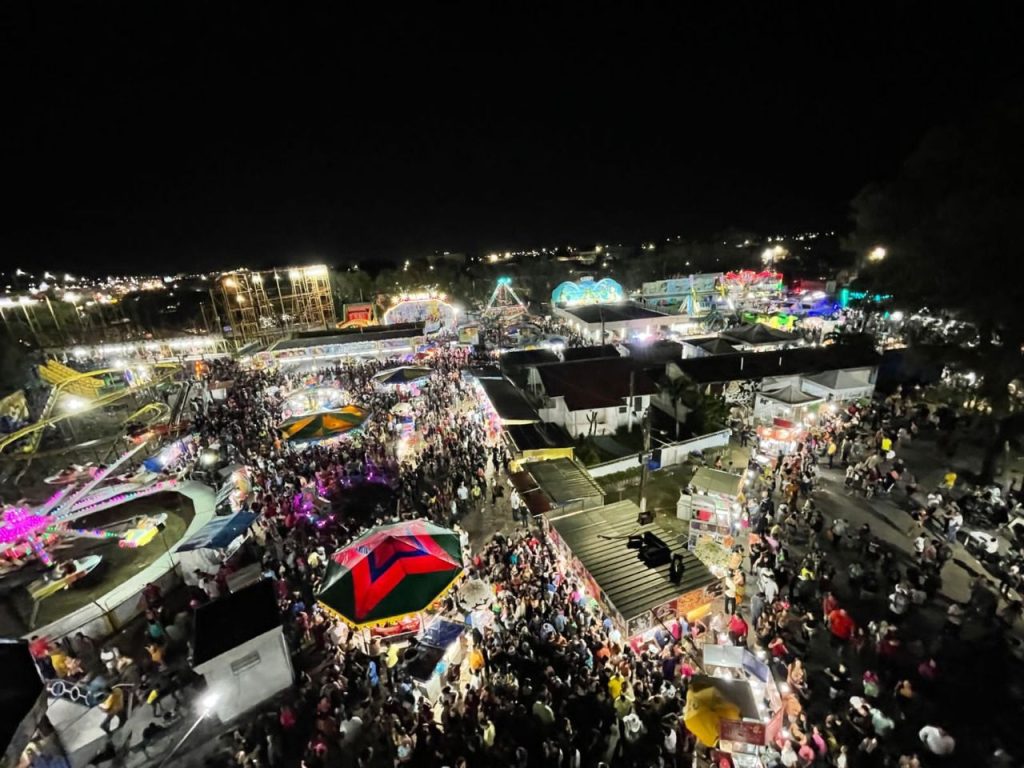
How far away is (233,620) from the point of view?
25.8ft

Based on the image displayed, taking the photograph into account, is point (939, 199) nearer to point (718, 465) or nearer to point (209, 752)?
point (718, 465)

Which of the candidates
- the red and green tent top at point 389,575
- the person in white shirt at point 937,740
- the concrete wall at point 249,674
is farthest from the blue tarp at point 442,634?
the person in white shirt at point 937,740

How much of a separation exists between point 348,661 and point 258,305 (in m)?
47.4

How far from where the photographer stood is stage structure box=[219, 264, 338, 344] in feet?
148

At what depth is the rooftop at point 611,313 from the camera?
3488 cm

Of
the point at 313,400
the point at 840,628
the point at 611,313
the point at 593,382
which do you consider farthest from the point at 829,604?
the point at 611,313

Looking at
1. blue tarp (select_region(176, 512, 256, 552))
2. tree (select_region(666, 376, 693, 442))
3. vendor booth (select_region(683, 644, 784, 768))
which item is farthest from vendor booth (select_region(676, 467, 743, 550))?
blue tarp (select_region(176, 512, 256, 552))

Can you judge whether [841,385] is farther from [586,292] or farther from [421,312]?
[421,312]

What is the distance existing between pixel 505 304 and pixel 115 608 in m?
36.8

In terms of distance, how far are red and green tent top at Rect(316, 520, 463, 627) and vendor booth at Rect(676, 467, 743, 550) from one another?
6.15 meters

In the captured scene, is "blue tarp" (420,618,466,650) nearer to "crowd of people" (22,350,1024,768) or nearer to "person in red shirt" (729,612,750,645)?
"crowd of people" (22,350,1024,768)

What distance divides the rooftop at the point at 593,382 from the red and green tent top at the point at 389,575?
1027 cm

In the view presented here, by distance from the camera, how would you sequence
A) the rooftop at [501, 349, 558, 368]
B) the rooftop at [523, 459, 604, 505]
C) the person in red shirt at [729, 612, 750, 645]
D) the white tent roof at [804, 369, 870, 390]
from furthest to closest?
the rooftop at [501, 349, 558, 368]
the white tent roof at [804, 369, 870, 390]
the rooftop at [523, 459, 604, 505]
the person in red shirt at [729, 612, 750, 645]

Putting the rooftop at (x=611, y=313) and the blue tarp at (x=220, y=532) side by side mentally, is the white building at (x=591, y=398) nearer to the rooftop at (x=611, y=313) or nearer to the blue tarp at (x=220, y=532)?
the blue tarp at (x=220, y=532)
